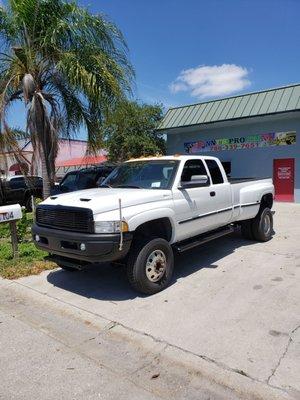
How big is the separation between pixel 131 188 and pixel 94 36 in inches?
228

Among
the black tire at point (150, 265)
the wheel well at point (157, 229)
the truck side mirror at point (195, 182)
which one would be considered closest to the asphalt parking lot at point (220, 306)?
the black tire at point (150, 265)

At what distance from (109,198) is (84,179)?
6591 millimetres

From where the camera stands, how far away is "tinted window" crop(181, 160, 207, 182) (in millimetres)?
6546

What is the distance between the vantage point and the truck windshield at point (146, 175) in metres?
6.30

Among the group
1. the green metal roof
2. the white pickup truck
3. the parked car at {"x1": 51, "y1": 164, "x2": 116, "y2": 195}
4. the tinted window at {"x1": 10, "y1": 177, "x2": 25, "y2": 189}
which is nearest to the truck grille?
the white pickup truck

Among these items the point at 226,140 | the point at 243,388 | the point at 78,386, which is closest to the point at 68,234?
the point at 78,386

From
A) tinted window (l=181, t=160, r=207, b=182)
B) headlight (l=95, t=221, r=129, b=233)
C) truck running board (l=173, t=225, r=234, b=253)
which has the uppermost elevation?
tinted window (l=181, t=160, r=207, b=182)

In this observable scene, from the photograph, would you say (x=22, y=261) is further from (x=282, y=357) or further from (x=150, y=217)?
(x=282, y=357)

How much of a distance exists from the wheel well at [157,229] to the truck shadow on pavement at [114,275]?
2.05ft

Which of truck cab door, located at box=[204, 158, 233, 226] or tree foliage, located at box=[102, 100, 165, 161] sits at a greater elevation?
tree foliage, located at box=[102, 100, 165, 161]

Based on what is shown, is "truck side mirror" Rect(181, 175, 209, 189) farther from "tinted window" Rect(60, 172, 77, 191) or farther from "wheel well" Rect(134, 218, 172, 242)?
"tinted window" Rect(60, 172, 77, 191)

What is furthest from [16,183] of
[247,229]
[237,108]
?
[247,229]

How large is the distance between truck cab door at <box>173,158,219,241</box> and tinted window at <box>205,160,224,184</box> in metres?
0.24

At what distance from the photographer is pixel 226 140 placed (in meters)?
19.0
